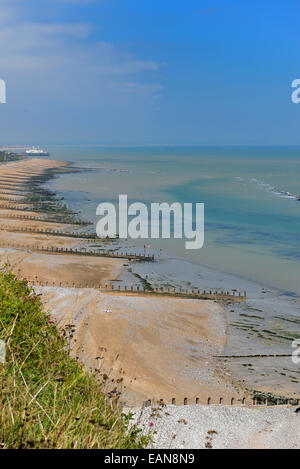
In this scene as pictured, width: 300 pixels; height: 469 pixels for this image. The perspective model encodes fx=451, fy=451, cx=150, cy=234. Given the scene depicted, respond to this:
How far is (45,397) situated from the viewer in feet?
43.0

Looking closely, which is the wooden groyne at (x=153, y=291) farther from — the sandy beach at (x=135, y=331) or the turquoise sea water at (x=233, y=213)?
the turquoise sea water at (x=233, y=213)

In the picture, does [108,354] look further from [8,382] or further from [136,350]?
[8,382]

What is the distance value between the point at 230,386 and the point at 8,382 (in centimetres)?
1624

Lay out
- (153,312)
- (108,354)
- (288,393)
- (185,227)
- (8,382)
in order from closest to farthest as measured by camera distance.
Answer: (8,382)
(288,393)
(108,354)
(153,312)
(185,227)

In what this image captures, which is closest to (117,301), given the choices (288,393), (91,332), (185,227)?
(91,332)

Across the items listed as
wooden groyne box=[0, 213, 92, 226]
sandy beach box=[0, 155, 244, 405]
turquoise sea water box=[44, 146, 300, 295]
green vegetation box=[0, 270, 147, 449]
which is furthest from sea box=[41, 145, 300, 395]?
green vegetation box=[0, 270, 147, 449]

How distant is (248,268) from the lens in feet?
166

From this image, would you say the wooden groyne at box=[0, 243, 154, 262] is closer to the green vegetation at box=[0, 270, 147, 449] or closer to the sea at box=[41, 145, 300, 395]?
the sea at box=[41, 145, 300, 395]

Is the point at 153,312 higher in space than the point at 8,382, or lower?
lower

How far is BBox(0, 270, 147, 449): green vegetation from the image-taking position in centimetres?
1045

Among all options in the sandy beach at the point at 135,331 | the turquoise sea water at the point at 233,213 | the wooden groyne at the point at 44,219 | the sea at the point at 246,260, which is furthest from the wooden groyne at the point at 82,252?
the wooden groyne at the point at 44,219

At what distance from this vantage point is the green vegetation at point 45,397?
10445 millimetres

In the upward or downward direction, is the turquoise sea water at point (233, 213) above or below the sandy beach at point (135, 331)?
above

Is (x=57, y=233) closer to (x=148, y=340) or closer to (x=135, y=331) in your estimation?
(x=135, y=331)
